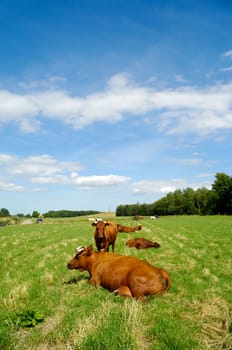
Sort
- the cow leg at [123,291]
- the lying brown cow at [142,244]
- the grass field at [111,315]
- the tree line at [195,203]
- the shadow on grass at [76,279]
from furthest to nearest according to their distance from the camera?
the tree line at [195,203] < the lying brown cow at [142,244] < the shadow on grass at [76,279] < the cow leg at [123,291] < the grass field at [111,315]

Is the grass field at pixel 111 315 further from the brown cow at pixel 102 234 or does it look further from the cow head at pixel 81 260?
the brown cow at pixel 102 234

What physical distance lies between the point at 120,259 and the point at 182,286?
1717 mm

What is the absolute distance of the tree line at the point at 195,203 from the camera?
90438 millimetres

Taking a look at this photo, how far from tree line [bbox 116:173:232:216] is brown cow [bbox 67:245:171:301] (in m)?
81.9

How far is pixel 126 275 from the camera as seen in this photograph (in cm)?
756

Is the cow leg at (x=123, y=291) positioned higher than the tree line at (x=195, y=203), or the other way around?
the tree line at (x=195, y=203)

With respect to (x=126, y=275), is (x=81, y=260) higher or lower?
higher

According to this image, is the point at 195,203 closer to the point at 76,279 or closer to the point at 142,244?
the point at 142,244

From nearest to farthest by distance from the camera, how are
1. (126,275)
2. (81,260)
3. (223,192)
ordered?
(126,275) → (81,260) → (223,192)

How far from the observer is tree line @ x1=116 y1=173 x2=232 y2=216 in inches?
3561

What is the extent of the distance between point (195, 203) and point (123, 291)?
118m

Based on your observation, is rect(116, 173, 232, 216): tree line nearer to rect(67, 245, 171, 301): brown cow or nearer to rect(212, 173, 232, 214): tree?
rect(212, 173, 232, 214): tree

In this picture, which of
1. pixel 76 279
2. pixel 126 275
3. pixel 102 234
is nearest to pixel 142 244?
pixel 102 234

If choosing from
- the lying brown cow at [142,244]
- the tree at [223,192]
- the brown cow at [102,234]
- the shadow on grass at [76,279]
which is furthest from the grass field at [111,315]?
the tree at [223,192]
